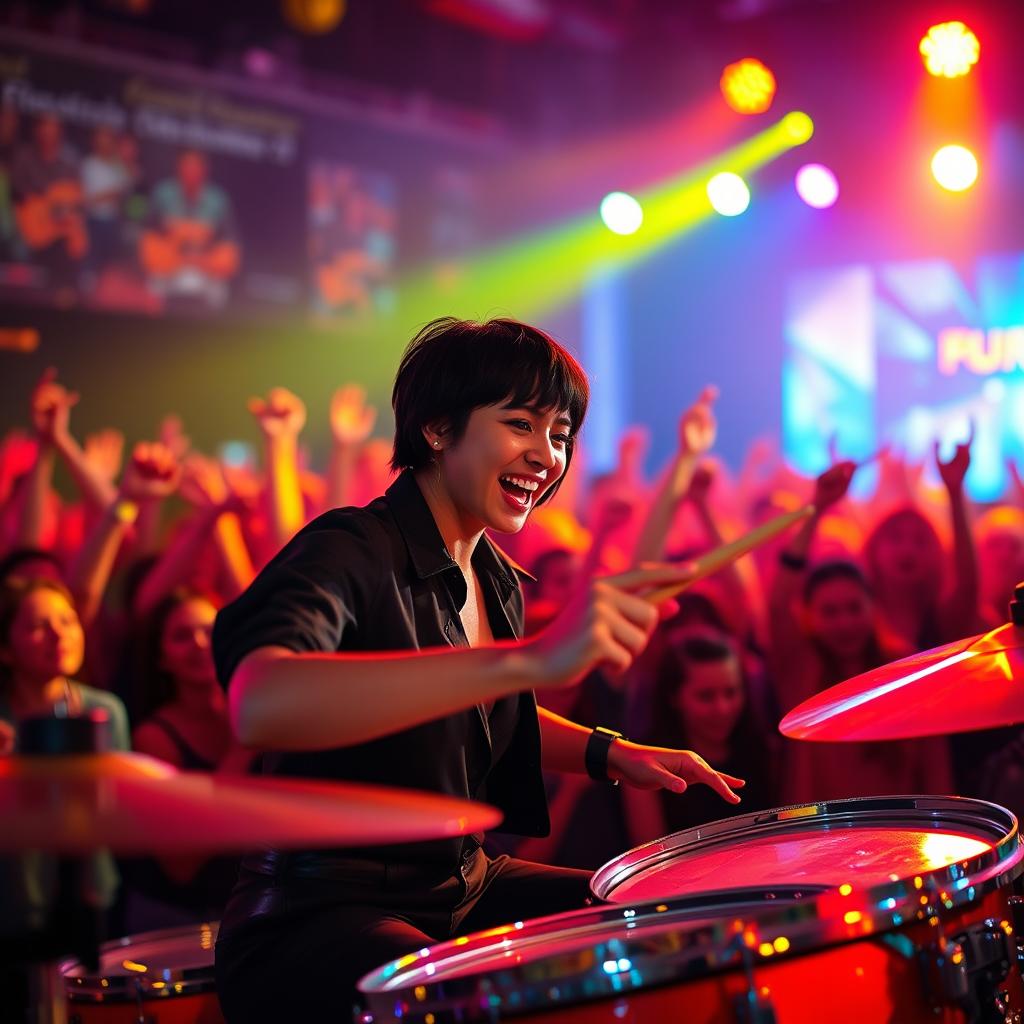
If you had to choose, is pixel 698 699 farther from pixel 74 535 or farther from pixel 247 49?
pixel 247 49

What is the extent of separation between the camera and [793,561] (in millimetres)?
3699

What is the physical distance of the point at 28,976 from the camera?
1254 mm

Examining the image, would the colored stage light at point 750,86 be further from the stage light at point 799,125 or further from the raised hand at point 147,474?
the raised hand at point 147,474

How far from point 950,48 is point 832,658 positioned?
2.74 meters

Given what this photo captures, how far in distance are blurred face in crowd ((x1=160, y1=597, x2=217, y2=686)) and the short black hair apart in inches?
61.5

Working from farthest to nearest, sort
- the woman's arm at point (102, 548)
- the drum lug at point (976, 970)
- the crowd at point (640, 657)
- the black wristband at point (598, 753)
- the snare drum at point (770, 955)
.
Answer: the woman's arm at point (102, 548), the crowd at point (640, 657), the black wristband at point (598, 753), the drum lug at point (976, 970), the snare drum at point (770, 955)

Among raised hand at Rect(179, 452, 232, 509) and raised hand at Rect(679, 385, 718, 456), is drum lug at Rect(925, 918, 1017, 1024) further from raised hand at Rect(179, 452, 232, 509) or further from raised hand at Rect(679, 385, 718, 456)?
raised hand at Rect(179, 452, 232, 509)

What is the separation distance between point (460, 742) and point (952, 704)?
23.0 inches

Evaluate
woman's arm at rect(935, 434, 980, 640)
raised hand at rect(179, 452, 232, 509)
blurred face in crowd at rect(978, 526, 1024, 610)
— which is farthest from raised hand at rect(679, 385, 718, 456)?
raised hand at rect(179, 452, 232, 509)

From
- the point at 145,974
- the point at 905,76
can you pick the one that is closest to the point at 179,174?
the point at 905,76

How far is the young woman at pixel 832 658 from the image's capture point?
3203 millimetres

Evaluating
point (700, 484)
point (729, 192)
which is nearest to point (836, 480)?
point (700, 484)

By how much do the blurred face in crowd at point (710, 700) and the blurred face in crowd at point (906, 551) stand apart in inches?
41.0

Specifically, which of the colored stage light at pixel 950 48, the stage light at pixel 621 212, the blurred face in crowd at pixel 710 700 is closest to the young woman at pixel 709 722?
the blurred face in crowd at pixel 710 700
